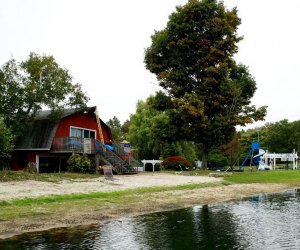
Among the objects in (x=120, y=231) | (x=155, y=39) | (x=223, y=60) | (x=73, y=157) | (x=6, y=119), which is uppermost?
(x=155, y=39)

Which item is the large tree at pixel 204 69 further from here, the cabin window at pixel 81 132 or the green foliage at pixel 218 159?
the green foliage at pixel 218 159

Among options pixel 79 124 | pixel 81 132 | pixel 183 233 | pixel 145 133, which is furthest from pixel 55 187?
pixel 145 133

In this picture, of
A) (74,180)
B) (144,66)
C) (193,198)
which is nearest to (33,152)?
(74,180)

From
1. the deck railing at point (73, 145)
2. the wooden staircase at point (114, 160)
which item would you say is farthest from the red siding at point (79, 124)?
the wooden staircase at point (114, 160)

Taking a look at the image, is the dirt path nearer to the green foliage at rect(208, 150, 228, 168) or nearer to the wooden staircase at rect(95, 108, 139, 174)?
the wooden staircase at rect(95, 108, 139, 174)

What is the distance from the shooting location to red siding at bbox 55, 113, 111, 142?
130 feet

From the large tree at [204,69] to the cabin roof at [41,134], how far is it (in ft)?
36.2

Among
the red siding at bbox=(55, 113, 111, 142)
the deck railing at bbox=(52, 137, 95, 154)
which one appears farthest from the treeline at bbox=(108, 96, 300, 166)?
the deck railing at bbox=(52, 137, 95, 154)

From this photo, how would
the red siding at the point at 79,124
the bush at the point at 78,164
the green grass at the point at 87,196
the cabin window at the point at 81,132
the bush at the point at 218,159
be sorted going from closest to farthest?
the green grass at the point at 87,196
the bush at the point at 78,164
the red siding at the point at 79,124
the cabin window at the point at 81,132
the bush at the point at 218,159

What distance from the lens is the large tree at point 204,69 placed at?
137ft

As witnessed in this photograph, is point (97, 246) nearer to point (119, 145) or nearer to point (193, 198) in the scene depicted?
point (193, 198)

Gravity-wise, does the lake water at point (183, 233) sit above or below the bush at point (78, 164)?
below

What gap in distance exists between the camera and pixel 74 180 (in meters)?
28.7

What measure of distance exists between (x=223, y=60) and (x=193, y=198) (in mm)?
22949
